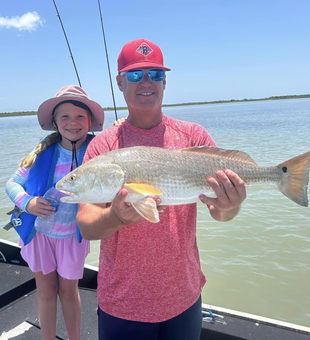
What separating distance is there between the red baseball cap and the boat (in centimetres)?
279

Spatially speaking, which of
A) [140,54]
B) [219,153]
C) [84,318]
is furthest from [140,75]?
[84,318]

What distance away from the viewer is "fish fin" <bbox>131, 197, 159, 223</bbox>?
1.88 m

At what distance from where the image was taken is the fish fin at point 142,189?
2.06 meters

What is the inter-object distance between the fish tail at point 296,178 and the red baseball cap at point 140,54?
132 centimetres

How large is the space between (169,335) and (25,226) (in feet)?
5.96

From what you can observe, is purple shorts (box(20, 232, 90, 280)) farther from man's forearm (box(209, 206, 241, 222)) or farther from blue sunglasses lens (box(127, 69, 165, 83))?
blue sunglasses lens (box(127, 69, 165, 83))

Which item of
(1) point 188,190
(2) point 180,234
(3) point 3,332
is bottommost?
(3) point 3,332

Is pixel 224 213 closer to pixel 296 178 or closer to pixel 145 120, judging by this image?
pixel 296 178

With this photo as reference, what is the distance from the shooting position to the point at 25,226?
2.97 metres

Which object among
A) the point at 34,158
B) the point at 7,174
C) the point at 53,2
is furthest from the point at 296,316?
the point at 7,174

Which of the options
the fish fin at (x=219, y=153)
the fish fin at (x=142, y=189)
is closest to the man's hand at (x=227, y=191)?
the fish fin at (x=219, y=153)

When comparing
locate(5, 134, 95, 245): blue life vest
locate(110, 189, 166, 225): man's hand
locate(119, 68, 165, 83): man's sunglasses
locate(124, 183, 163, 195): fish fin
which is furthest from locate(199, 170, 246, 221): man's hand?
locate(5, 134, 95, 245): blue life vest

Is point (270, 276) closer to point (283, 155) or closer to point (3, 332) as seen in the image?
point (3, 332)

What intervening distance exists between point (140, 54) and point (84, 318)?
3375 mm
